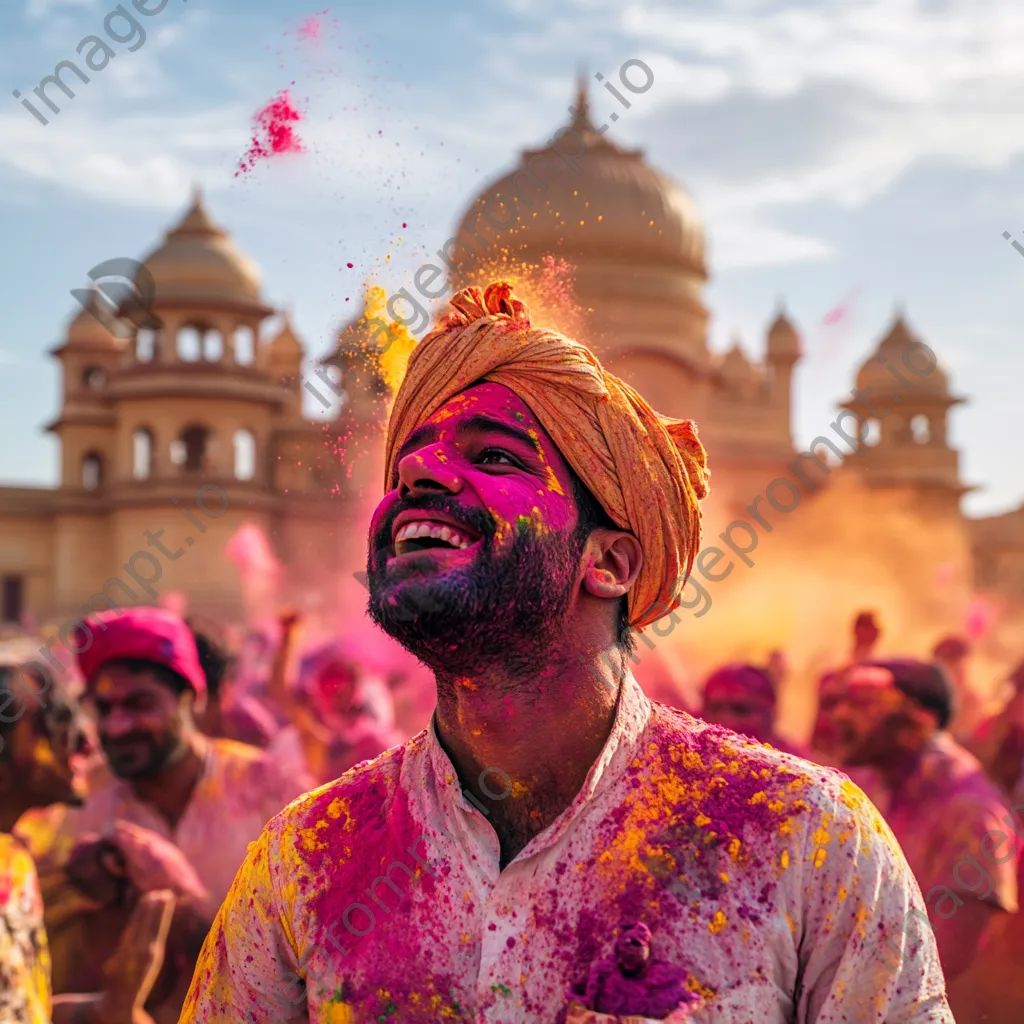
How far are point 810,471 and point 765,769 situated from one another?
2957 centimetres

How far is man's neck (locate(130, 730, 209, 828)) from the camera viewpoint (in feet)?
15.9

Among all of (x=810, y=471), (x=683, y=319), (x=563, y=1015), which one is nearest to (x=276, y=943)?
(x=563, y=1015)

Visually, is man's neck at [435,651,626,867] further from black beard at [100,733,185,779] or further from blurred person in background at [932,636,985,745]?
blurred person in background at [932,636,985,745]

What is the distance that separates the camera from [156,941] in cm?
383

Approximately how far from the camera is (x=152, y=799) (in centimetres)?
490

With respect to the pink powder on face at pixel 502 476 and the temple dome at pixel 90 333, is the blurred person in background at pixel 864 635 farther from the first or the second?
the temple dome at pixel 90 333

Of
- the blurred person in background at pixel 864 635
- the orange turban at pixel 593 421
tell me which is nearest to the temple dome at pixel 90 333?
the blurred person in background at pixel 864 635

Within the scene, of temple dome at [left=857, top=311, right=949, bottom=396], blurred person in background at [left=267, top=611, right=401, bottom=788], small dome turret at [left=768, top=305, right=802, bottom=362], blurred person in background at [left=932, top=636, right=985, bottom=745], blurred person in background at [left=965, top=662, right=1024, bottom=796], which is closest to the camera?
blurred person in background at [left=267, top=611, right=401, bottom=788]

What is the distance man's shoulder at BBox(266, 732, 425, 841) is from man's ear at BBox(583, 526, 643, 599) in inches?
15.1

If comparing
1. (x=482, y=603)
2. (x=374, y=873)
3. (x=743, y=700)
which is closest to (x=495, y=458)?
(x=482, y=603)

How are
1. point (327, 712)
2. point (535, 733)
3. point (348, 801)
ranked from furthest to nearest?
point (327, 712), point (348, 801), point (535, 733)

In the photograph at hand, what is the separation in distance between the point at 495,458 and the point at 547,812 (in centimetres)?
53

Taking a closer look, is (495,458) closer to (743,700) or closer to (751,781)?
(751,781)

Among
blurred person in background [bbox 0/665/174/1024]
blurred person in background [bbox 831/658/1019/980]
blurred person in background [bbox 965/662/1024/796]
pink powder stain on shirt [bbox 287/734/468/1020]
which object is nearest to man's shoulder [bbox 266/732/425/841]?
pink powder stain on shirt [bbox 287/734/468/1020]
